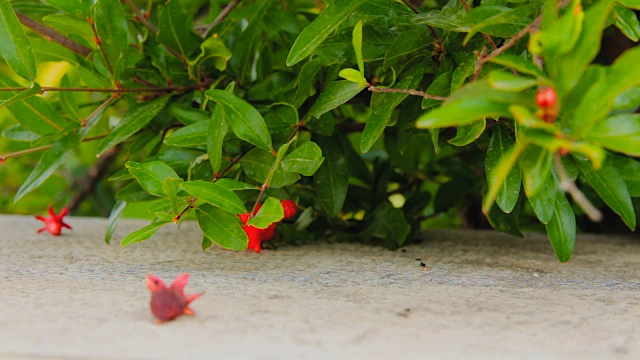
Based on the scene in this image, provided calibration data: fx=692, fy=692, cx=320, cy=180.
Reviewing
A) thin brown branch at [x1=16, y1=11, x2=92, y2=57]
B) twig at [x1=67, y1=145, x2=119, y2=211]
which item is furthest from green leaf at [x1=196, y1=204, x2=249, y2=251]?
twig at [x1=67, y1=145, x2=119, y2=211]

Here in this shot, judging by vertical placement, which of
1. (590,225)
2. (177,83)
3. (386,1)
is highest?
(386,1)

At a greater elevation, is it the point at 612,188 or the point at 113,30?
the point at 113,30

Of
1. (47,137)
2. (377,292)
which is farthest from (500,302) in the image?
(47,137)

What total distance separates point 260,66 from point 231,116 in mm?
253

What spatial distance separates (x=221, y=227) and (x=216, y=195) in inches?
2.2

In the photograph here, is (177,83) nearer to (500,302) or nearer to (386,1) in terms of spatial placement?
(386,1)

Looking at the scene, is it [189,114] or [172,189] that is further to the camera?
[189,114]

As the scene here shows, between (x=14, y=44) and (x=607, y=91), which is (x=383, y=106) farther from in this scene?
(x=14, y=44)

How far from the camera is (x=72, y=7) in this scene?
89cm


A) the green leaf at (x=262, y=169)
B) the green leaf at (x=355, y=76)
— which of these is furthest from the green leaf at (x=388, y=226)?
the green leaf at (x=355, y=76)

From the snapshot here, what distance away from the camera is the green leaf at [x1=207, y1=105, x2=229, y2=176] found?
83cm

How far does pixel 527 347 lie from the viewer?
0.54 meters

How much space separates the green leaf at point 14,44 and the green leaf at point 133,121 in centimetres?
12

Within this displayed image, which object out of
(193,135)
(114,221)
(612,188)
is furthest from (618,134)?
(114,221)
